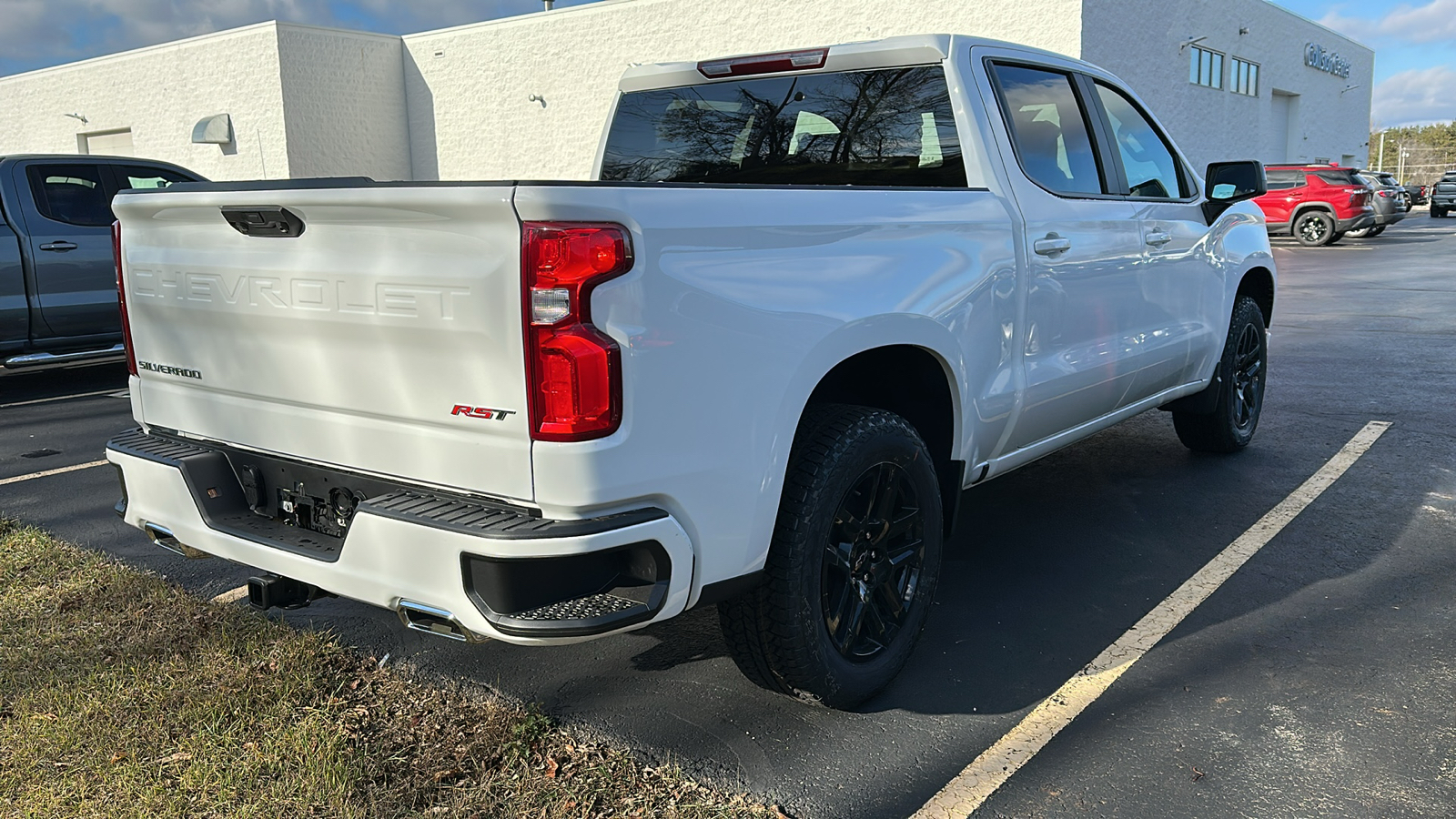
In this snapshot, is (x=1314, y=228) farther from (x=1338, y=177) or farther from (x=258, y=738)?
(x=258, y=738)

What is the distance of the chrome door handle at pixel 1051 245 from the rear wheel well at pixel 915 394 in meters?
0.65

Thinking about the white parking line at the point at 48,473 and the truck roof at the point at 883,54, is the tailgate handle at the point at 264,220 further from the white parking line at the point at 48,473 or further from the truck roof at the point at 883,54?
the white parking line at the point at 48,473

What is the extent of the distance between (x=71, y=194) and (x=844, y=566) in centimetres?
806

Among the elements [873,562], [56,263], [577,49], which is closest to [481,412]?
[873,562]

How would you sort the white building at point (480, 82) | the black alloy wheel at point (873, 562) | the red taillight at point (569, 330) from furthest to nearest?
the white building at point (480, 82)
the black alloy wheel at point (873, 562)
the red taillight at point (569, 330)

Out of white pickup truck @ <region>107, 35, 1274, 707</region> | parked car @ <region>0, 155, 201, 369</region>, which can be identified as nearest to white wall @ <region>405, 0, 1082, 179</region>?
parked car @ <region>0, 155, 201, 369</region>

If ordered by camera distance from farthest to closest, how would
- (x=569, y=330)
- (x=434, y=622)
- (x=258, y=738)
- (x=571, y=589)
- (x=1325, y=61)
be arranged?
1. (x=1325, y=61)
2. (x=258, y=738)
3. (x=434, y=622)
4. (x=571, y=589)
5. (x=569, y=330)

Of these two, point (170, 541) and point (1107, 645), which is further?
point (1107, 645)

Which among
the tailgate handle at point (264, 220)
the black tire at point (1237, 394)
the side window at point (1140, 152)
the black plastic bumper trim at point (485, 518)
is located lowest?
the black tire at point (1237, 394)

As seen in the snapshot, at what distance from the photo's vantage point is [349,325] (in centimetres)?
257

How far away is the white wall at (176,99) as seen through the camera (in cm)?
2928

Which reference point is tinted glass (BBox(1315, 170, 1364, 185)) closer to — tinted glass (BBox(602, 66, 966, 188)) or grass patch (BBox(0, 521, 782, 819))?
tinted glass (BBox(602, 66, 966, 188))

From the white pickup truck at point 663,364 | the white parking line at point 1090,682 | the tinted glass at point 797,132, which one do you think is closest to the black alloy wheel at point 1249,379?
the white parking line at point 1090,682

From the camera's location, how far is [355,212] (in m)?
2.49
